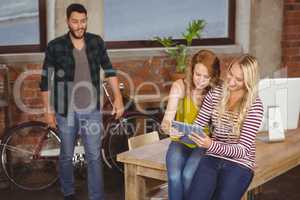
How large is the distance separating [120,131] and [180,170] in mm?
2329

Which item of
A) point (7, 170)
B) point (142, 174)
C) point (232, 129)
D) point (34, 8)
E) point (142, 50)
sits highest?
point (34, 8)

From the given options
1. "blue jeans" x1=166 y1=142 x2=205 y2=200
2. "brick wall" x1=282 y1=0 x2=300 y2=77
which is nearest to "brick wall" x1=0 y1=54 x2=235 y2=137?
"brick wall" x1=282 y1=0 x2=300 y2=77

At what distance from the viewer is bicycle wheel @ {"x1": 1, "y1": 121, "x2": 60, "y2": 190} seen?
4.86 meters

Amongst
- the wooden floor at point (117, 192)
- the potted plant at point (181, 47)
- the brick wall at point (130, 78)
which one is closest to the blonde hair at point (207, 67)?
the wooden floor at point (117, 192)

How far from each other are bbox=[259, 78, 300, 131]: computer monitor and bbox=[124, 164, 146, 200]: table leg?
99cm

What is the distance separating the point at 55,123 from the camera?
4.24 m

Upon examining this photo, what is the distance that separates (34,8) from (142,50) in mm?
1183

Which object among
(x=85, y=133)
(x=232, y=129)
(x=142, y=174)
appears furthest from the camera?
(x=85, y=133)

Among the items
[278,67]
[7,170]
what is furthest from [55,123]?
[278,67]

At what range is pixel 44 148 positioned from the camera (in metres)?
5.02

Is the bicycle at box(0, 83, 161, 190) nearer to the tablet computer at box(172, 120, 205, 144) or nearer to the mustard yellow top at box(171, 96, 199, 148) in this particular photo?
the mustard yellow top at box(171, 96, 199, 148)

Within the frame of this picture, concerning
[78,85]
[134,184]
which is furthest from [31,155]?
[134,184]

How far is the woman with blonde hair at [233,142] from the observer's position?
9.09 ft

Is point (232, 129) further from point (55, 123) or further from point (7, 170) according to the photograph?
point (7, 170)
